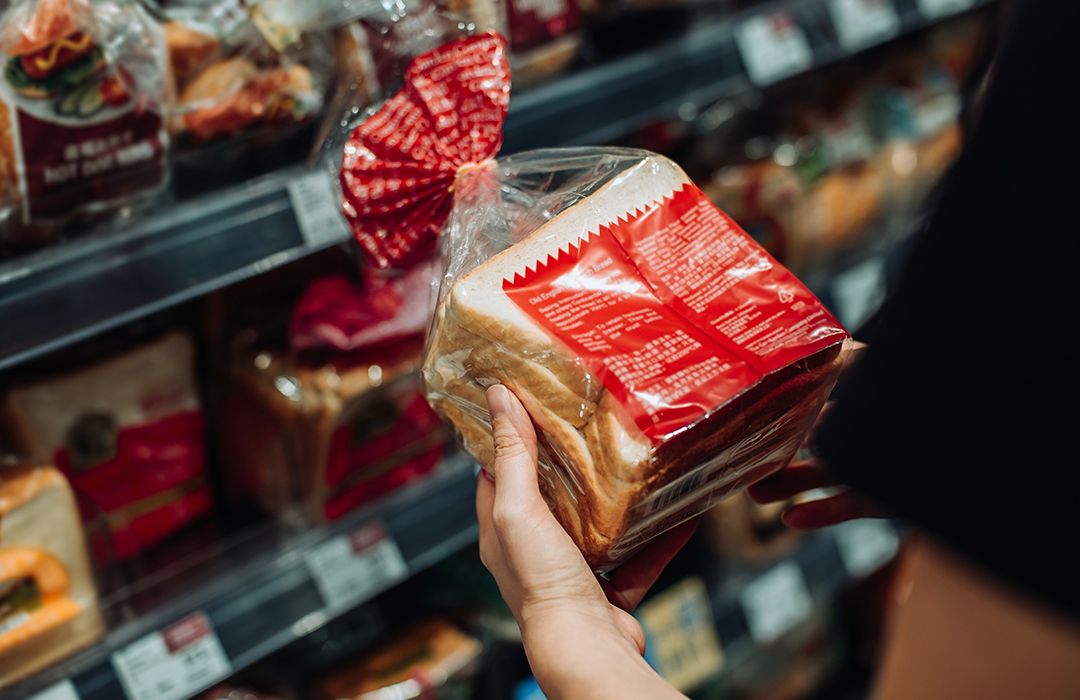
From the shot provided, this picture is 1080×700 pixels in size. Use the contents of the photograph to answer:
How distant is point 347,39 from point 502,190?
1.06 feet

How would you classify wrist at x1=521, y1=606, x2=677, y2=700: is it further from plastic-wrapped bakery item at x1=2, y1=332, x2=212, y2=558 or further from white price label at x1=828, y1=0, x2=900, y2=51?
white price label at x1=828, y1=0, x2=900, y2=51

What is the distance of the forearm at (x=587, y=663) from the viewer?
2.33 feet

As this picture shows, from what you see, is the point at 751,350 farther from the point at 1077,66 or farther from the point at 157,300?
the point at 157,300

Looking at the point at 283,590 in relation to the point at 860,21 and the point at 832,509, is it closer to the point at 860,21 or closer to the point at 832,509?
the point at 832,509

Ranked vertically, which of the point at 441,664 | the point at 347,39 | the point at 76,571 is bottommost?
the point at 441,664

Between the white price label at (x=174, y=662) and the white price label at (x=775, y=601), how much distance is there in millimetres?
→ 853

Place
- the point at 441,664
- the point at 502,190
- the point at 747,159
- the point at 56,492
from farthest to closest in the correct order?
the point at 747,159 → the point at 441,664 → the point at 56,492 → the point at 502,190

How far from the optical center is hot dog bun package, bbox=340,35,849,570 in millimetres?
741

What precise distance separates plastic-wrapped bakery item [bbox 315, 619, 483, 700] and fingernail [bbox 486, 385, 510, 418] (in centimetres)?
66

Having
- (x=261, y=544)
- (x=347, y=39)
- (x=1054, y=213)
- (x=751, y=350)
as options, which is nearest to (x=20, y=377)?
(x=261, y=544)

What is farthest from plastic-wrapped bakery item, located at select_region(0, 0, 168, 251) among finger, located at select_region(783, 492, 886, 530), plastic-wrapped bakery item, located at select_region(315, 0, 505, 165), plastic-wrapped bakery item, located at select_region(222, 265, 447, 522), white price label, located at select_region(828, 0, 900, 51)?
white price label, located at select_region(828, 0, 900, 51)

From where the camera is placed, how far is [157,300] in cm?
96

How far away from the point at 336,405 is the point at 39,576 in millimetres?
349

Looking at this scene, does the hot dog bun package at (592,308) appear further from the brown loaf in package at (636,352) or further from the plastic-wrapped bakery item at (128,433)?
the plastic-wrapped bakery item at (128,433)
